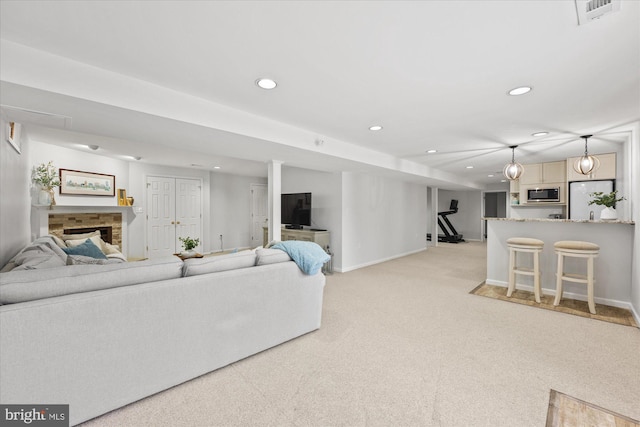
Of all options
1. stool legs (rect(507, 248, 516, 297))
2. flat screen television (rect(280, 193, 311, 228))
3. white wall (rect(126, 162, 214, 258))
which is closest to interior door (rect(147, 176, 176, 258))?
white wall (rect(126, 162, 214, 258))

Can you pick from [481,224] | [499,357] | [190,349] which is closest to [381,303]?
[499,357]

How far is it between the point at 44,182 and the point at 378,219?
642 centimetres

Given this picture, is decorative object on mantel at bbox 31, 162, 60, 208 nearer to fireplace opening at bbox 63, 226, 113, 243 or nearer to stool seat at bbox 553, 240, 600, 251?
fireplace opening at bbox 63, 226, 113, 243

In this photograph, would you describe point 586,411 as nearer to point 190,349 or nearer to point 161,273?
point 190,349

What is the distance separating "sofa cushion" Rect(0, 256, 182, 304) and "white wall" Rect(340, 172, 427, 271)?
4098mm

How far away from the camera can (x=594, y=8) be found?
1.45m

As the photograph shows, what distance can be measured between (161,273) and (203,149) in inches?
92.0

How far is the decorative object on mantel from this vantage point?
4.33m

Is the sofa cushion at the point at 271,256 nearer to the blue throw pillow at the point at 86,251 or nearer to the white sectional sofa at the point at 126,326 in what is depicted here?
the white sectional sofa at the point at 126,326

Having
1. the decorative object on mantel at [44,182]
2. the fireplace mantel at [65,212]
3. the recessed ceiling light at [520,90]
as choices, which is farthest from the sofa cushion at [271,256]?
the fireplace mantel at [65,212]

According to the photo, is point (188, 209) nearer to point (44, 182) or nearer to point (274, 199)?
point (44, 182)

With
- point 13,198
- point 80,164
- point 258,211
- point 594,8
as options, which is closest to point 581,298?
point 594,8

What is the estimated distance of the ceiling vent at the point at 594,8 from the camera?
141 cm

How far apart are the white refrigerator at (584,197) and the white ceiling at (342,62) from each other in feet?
7.95
